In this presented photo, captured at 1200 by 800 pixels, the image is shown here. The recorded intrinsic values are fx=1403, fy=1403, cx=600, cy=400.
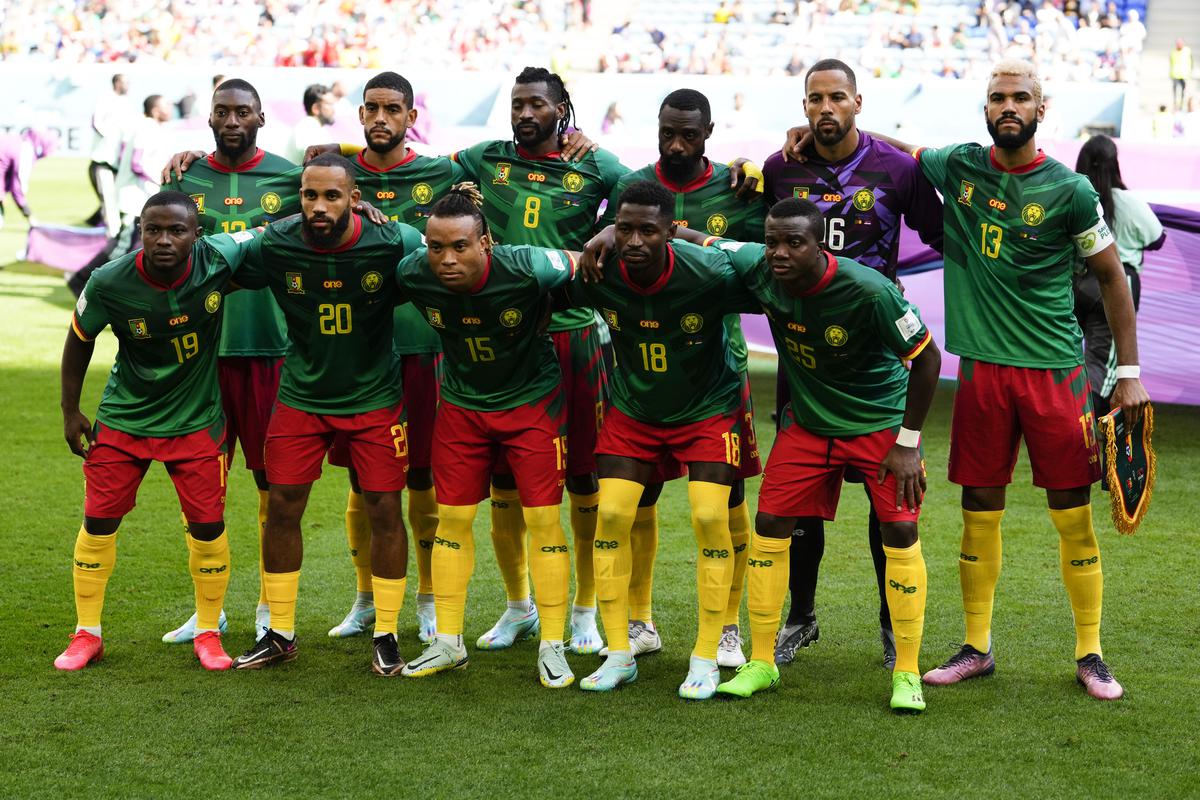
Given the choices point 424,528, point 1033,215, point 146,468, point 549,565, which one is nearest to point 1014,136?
point 1033,215

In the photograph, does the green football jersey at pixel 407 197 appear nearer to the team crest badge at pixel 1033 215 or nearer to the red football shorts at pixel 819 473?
the red football shorts at pixel 819 473

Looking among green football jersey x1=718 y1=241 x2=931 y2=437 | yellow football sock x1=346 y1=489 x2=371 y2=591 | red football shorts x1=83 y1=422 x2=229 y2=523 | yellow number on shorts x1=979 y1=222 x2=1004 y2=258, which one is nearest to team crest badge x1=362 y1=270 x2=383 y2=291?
red football shorts x1=83 y1=422 x2=229 y2=523

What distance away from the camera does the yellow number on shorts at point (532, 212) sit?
568 centimetres

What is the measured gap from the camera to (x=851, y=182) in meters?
5.33

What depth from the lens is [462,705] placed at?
5.05 m

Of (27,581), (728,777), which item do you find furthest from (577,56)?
(728,777)

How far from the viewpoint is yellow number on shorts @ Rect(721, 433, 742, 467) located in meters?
5.13

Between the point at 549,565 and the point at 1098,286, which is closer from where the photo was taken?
the point at 549,565

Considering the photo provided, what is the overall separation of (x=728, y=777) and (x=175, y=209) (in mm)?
2831

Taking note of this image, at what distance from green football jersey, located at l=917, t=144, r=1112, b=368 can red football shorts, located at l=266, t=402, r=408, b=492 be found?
214 cm

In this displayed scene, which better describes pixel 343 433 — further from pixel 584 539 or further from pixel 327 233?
pixel 584 539

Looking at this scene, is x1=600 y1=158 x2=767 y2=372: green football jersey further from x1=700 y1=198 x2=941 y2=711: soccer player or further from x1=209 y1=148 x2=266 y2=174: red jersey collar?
x1=209 y1=148 x2=266 y2=174: red jersey collar

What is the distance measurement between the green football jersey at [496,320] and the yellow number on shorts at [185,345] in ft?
2.66

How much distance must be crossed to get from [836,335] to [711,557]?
95 cm
